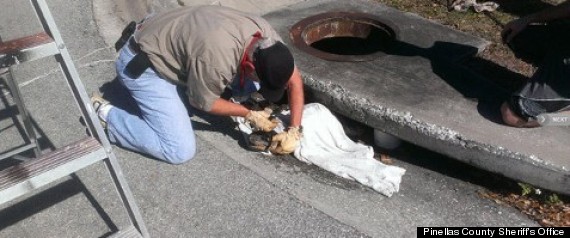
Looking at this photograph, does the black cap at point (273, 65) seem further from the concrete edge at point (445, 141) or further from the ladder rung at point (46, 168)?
the ladder rung at point (46, 168)

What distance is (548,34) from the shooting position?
381cm

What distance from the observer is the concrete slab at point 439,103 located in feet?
10.6

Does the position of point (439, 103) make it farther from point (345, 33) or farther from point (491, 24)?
point (491, 24)

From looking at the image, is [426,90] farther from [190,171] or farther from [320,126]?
[190,171]

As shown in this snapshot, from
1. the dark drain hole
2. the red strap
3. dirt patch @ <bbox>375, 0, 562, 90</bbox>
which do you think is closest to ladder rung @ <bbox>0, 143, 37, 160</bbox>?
the red strap

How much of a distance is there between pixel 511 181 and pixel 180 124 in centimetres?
250

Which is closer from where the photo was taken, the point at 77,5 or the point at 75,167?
the point at 75,167

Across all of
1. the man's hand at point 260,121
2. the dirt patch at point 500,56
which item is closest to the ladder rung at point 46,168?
the man's hand at point 260,121

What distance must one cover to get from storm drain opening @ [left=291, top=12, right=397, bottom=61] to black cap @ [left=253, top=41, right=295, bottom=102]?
1.40 meters

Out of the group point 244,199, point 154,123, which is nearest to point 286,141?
point 244,199

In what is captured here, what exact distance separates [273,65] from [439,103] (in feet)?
4.48

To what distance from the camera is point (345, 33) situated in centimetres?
498

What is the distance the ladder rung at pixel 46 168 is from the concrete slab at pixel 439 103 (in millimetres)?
1921

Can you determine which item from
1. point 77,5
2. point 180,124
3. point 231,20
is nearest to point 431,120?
point 231,20
